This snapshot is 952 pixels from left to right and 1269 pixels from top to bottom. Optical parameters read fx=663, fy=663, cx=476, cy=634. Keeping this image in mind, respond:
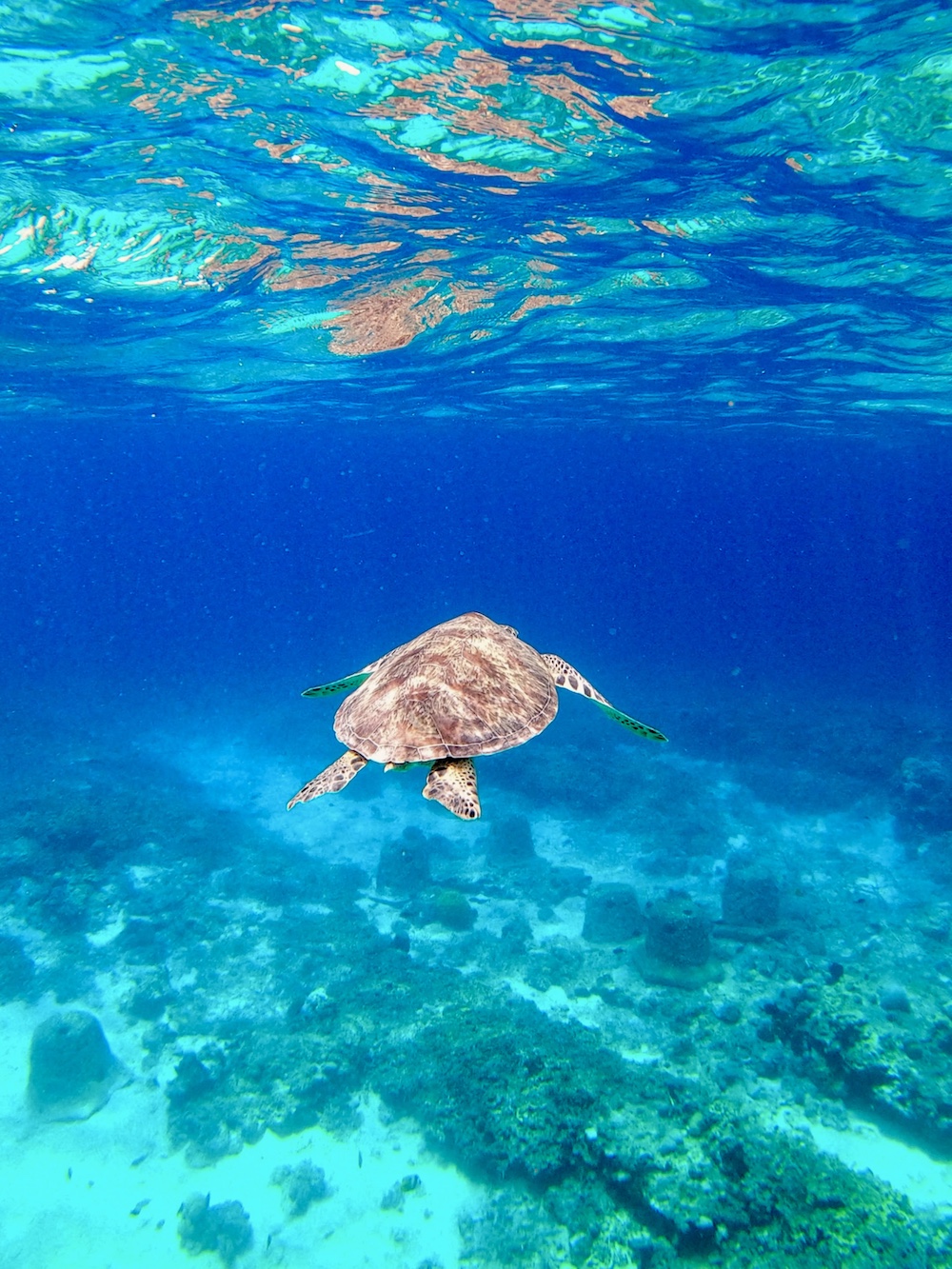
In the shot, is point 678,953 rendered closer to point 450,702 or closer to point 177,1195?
point 177,1195

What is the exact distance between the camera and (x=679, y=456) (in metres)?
58.2

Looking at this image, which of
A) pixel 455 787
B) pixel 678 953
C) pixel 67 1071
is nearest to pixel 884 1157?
pixel 678 953

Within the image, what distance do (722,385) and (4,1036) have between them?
103 feet

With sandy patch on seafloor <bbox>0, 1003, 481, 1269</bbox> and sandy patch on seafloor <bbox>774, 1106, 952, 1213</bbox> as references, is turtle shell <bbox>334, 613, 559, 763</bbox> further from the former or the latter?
sandy patch on seafloor <bbox>774, 1106, 952, 1213</bbox>

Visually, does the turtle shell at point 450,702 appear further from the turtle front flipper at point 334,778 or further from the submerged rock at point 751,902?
the submerged rock at point 751,902

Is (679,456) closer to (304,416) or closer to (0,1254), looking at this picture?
(304,416)

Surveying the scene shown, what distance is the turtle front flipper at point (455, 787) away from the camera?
4.98 metres

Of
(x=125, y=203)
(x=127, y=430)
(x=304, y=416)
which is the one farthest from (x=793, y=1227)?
(x=127, y=430)

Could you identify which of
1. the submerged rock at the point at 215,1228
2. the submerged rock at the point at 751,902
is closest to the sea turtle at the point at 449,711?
the submerged rock at the point at 215,1228

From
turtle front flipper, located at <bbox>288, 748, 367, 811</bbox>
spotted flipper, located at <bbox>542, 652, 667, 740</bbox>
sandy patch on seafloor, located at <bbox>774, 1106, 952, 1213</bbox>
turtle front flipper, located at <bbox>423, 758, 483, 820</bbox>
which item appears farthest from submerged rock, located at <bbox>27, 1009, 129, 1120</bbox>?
sandy patch on seafloor, located at <bbox>774, 1106, 952, 1213</bbox>

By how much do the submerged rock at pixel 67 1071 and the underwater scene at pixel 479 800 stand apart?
0.17 feet

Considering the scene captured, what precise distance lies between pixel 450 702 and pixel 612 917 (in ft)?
38.0

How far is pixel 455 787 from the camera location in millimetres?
5316

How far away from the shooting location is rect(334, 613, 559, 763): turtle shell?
5539 millimetres
